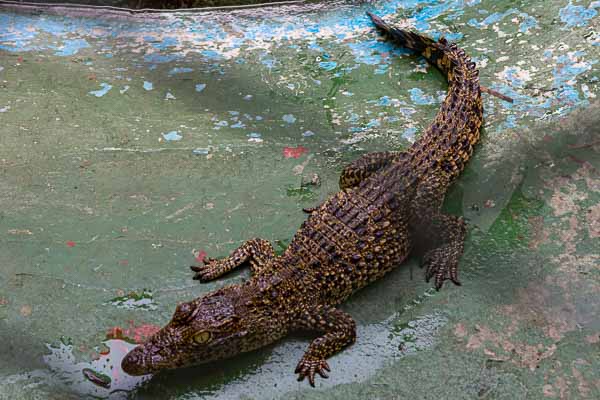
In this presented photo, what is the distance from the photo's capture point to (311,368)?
316cm

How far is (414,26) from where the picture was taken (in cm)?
574

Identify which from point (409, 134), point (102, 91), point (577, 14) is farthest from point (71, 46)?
point (577, 14)

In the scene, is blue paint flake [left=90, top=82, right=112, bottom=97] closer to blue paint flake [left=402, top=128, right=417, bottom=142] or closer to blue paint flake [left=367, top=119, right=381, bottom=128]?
blue paint flake [left=367, top=119, right=381, bottom=128]

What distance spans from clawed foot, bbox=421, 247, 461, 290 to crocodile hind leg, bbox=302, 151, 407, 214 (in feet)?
2.20

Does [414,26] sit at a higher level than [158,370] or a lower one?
higher

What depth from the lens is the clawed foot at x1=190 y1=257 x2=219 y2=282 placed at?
3.63 metres

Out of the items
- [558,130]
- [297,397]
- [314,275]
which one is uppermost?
[558,130]

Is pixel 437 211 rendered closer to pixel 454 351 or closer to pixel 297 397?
pixel 454 351

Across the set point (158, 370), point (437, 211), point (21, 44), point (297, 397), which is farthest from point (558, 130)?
point (21, 44)

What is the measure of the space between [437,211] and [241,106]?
1861mm

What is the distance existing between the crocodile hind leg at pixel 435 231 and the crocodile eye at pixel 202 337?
1329 mm

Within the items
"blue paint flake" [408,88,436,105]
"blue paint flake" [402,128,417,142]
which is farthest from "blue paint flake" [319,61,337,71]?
"blue paint flake" [402,128,417,142]

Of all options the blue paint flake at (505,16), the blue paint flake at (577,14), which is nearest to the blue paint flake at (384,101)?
the blue paint flake at (505,16)

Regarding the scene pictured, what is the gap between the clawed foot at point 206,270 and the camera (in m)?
3.63
